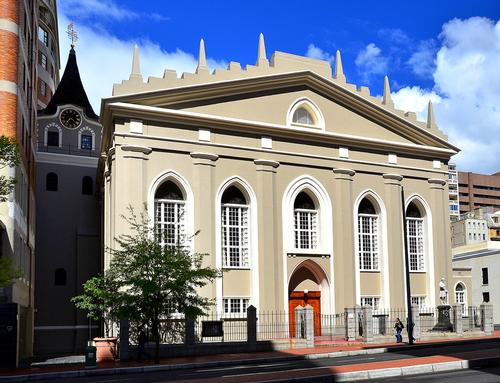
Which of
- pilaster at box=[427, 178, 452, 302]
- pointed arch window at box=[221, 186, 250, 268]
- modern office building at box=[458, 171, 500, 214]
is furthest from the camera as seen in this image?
modern office building at box=[458, 171, 500, 214]

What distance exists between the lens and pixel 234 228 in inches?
1387

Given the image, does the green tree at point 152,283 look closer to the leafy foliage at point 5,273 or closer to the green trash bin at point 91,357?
the green trash bin at point 91,357

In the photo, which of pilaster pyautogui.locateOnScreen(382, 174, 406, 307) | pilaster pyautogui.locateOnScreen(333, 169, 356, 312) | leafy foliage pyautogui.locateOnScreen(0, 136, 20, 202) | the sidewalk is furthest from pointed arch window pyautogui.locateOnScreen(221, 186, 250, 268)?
leafy foliage pyautogui.locateOnScreen(0, 136, 20, 202)

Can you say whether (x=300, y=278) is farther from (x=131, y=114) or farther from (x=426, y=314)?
(x=131, y=114)

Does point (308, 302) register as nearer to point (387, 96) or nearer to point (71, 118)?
point (387, 96)

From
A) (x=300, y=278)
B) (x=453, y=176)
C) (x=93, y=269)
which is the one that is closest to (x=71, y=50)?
(x=93, y=269)

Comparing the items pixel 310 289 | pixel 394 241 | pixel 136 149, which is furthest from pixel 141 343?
pixel 394 241

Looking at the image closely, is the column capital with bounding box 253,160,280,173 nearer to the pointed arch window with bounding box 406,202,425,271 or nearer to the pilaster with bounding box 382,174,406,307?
the pilaster with bounding box 382,174,406,307

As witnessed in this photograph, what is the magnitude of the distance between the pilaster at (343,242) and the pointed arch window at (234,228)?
5.27 metres

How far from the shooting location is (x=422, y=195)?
41.2m

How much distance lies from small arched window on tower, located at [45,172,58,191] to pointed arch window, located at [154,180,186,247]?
1525 cm

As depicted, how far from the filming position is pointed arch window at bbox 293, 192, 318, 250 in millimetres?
36938

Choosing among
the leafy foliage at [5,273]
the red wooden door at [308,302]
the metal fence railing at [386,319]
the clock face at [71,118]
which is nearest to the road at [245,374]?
the leafy foliage at [5,273]

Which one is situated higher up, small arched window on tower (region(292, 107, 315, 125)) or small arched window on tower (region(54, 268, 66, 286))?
small arched window on tower (region(292, 107, 315, 125))
